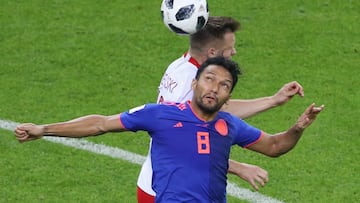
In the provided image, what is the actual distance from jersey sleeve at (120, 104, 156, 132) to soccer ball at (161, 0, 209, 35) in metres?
0.91

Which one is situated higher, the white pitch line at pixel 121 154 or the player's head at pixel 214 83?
the player's head at pixel 214 83

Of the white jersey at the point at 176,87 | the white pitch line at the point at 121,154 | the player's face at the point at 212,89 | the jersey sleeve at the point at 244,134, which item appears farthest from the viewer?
the white pitch line at the point at 121,154

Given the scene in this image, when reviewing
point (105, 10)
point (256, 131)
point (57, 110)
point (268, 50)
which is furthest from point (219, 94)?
point (105, 10)

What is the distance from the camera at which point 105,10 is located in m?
13.6

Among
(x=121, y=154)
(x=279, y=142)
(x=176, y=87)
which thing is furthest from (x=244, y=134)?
(x=121, y=154)

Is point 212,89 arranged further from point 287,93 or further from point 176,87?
point 287,93

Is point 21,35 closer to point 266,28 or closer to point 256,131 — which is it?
point 266,28

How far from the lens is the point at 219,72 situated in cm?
708

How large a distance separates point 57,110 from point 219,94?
4.56 meters

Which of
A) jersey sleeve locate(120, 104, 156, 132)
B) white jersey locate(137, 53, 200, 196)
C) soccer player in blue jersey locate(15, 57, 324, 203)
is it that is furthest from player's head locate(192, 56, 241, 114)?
white jersey locate(137, 53, 200, 196)

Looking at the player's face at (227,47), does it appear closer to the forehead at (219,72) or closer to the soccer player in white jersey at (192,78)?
the soccer player in white jersey at (192,78)

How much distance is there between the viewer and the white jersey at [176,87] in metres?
7.61

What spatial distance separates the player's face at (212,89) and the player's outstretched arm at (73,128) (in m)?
0.54

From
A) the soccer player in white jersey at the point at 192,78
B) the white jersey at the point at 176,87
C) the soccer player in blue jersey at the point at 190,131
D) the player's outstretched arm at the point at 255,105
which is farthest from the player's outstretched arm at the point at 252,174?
the white jersey at the point at 176,87
